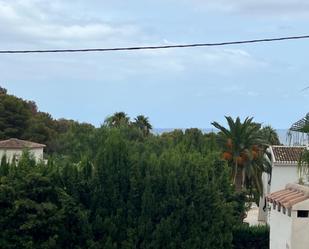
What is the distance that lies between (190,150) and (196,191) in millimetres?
3617

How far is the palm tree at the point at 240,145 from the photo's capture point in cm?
4150

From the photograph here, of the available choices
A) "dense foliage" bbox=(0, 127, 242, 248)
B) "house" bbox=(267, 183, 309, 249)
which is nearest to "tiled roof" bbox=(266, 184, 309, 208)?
"house" bbox=(267, 183, 309, 249)

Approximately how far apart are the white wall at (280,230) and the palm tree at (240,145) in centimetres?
2104

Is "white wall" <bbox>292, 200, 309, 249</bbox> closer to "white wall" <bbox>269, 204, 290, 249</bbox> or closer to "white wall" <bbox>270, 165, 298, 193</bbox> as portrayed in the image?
"white wall" <bbox>269, 204, 290, 249</bbox>

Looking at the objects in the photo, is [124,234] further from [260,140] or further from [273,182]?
[273,182]

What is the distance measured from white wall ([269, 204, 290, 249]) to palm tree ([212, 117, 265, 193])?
2104cm

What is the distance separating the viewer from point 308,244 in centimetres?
1739

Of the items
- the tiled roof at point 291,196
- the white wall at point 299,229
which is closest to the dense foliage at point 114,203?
the tiled roof at point 291,196

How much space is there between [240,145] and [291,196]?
75.6 feet

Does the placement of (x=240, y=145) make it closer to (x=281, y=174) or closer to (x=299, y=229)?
(x=281, y=174)

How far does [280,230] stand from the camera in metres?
18.9

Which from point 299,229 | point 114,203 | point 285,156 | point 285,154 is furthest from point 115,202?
point 285,154

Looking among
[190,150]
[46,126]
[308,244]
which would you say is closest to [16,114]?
[46,126]

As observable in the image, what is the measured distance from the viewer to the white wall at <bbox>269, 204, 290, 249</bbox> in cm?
1777
